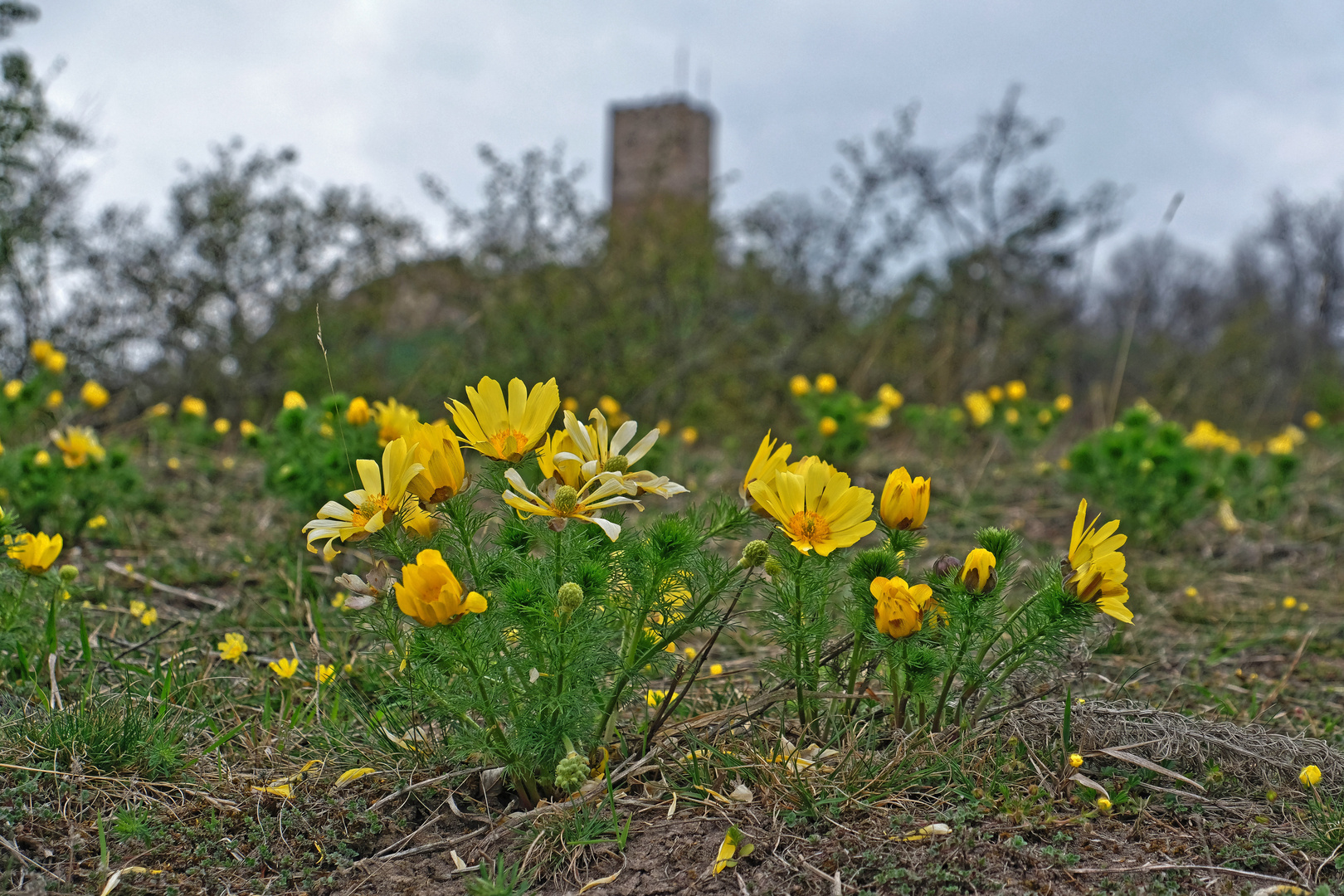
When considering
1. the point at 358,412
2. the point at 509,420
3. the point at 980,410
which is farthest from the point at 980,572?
the point at 980,410

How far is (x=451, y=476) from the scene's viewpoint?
144 cm

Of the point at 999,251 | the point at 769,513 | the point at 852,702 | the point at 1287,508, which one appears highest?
the point at 999,251

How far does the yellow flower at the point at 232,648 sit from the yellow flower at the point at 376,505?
3.68 ft

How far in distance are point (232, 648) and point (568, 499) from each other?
1.48m

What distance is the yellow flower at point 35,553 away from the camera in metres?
2.00

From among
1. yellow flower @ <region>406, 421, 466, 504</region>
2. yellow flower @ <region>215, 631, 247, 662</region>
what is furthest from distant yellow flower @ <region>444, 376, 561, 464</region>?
yellow flower @ <region>215, 631, 247, 662</region>

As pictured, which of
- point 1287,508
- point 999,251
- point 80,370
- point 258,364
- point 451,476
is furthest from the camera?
point 999,251

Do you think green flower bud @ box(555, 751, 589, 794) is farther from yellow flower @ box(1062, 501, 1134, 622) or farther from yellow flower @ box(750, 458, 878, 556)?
yellow flower @ box(1062, 501, 1134, 622)

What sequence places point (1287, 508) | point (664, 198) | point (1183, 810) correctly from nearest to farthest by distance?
point (1183, 810) < point (1287, 508) < point (664, 198)

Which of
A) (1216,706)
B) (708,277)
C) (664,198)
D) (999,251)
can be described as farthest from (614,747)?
(999,251)

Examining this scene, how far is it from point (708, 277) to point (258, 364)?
11.2 feet

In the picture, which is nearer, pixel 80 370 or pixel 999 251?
pixel 80 370

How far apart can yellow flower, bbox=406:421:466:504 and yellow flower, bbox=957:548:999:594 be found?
0.84 metres

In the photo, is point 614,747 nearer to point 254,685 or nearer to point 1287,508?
point 254,685
